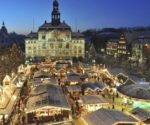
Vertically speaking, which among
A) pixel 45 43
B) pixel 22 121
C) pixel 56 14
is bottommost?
pixel 22 121

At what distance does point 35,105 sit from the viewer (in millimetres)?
24359

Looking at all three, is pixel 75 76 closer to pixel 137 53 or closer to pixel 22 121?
pixel 22 121

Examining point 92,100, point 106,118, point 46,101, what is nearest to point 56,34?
point 92,100

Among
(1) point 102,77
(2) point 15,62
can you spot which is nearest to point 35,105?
(1) point 102,77

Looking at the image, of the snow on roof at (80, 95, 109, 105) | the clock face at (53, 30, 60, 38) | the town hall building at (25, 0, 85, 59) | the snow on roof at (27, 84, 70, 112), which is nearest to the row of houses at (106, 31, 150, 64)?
the town hall building at (25, 0, 85, 59)

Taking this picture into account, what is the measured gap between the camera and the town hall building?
83.6 m

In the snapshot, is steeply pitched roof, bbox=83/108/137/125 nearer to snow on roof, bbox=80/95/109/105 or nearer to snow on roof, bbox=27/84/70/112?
snow on roof, bbox=27/84/70/112

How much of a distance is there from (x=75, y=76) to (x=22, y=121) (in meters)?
19.3

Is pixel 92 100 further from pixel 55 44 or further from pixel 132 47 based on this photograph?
pixel 55 44

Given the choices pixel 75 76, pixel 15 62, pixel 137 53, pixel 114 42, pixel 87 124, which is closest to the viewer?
pixel 87 124

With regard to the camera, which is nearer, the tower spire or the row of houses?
the row of houses

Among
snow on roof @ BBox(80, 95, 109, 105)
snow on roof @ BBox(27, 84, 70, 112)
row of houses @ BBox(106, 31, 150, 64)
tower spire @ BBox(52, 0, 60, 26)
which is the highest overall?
tower spire @ BBox(52, 0, 60, 26)

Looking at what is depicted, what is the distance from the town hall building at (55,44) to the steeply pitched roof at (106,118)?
6163 cm

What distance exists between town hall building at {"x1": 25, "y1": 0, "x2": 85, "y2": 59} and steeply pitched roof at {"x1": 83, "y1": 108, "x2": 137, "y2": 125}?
6163 centimetres
